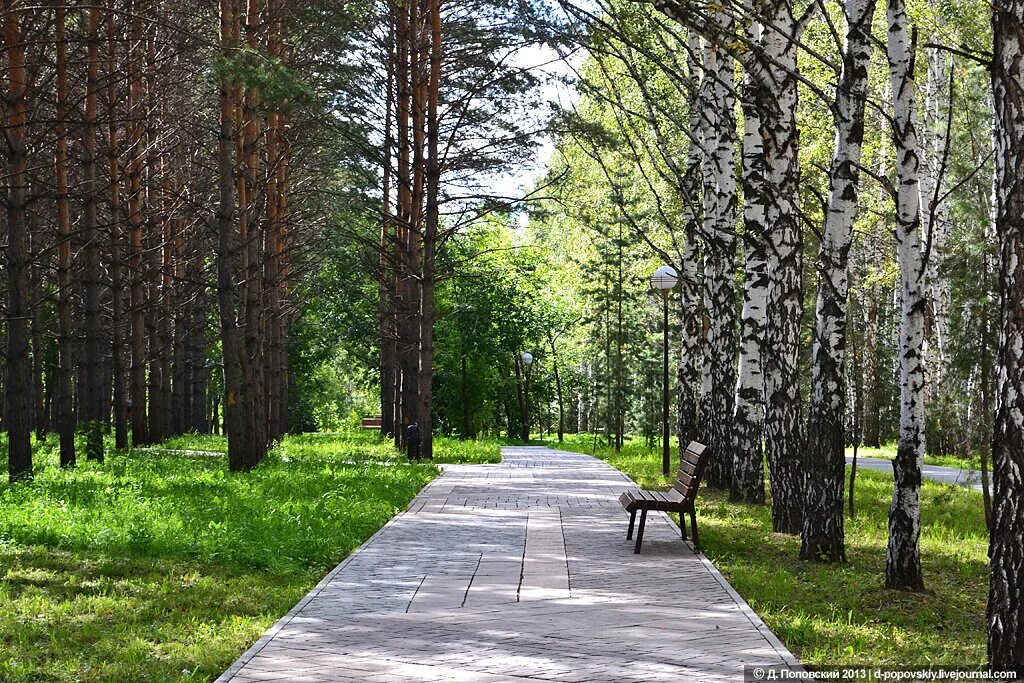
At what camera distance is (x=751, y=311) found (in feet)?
48.8

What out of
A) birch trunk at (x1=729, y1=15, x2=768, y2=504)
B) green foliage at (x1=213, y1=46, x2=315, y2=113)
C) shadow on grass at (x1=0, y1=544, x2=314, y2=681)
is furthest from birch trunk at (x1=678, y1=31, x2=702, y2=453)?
shadow on grass at (x1=0, y1=544, x2=314, y2=681)

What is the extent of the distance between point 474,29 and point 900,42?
18681 millimetres

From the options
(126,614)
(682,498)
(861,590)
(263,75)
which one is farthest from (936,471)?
(126,614)

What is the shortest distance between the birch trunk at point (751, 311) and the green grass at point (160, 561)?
16.2 feet

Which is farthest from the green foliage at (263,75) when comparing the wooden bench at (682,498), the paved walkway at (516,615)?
the wooden bench at (682,498)

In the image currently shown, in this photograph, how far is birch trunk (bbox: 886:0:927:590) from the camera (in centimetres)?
905

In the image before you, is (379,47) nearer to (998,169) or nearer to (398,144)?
(398,144)

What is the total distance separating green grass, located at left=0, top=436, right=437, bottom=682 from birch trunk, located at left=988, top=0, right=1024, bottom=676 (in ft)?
14.1

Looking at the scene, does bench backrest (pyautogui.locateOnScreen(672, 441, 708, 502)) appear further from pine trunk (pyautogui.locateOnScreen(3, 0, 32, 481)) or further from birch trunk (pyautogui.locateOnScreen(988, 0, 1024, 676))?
pine trunk (pyautogui.locateOnScreen(3, 0, 32, 481))

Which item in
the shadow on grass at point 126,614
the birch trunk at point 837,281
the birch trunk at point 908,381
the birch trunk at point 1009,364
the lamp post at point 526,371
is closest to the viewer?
the birch trunk at point 1009,364

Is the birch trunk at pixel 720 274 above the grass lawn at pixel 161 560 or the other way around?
above

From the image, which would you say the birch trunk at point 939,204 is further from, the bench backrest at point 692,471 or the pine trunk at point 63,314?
the pine trunk at point 63,314

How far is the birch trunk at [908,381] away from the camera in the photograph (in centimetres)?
905

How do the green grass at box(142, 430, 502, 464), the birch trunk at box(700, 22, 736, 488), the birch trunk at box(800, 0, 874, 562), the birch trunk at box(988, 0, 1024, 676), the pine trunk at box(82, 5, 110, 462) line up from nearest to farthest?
the birch trunk at box(988, 0, 1024, 676), the birch trunk at box(800, 0, 874, 562), the birch trunk at box(700, 22, 736, 488), the pine trunk at box(82, 5, 110, 462), the green grass at box(142, 430, 502, 464)
